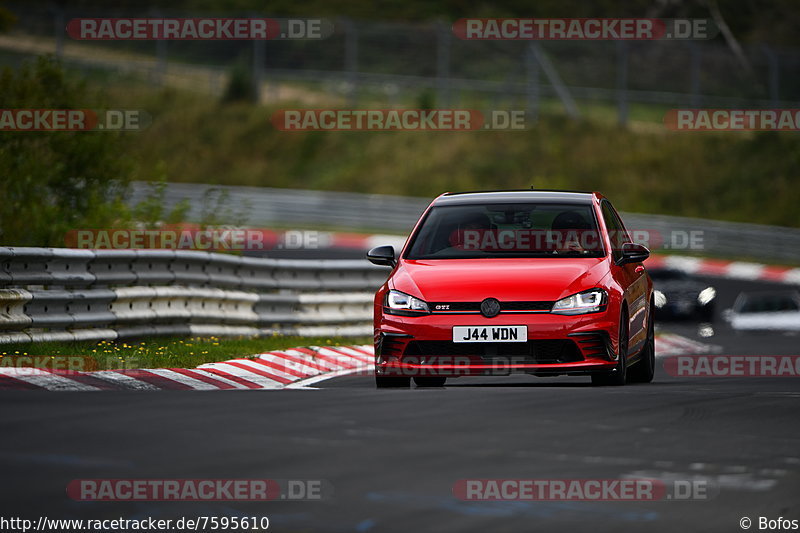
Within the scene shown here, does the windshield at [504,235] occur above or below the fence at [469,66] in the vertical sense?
below

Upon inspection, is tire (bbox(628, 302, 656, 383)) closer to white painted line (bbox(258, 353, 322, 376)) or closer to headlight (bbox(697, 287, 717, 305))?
white painted line (bbox(258, 353, 322, 376))

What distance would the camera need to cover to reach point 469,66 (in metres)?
49.4

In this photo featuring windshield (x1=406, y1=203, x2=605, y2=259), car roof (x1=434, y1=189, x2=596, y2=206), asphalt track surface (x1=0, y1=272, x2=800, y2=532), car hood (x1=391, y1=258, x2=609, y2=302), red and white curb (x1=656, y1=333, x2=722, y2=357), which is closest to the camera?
asphalt track surface (x1=0, y1=272, x2=800, y2=532)

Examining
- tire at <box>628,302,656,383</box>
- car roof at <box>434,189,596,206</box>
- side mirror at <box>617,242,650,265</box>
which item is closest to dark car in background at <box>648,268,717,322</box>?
tire at <box>628,302,656,383</box>

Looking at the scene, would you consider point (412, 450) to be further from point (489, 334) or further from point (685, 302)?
point (685, 302)

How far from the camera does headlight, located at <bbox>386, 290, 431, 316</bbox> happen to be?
11.6 m

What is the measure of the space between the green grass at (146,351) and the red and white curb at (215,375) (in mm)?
350

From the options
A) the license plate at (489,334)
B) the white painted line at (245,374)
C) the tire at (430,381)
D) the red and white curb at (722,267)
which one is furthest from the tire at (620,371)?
the red and white curb at (722,267)

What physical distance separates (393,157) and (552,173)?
5.82m

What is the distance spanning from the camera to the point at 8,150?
62.6 ft

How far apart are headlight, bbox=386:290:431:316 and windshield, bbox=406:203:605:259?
69 cm

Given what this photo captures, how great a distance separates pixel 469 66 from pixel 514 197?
121 feet

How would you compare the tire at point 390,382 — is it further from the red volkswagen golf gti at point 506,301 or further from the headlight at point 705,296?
the headlight at point 705,296

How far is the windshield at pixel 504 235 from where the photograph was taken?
1244 cm
